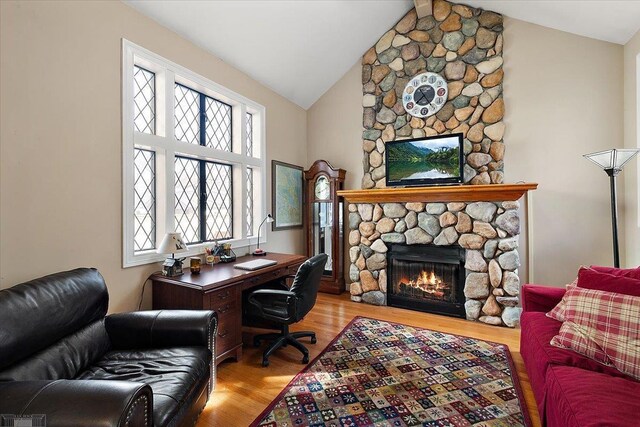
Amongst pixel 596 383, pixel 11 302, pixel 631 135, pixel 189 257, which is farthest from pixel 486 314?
pixel 11 302

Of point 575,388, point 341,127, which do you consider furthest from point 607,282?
point 341,127

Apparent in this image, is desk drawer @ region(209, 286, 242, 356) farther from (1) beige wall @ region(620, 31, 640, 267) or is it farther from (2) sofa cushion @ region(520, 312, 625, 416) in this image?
(1) beige wall @ region(620, 31, 640, 267)

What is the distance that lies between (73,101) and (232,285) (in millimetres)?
1752

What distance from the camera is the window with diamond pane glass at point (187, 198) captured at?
2867mm

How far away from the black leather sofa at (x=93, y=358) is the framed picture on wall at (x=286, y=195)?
233cm

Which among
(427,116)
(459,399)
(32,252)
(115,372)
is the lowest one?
(459,399)

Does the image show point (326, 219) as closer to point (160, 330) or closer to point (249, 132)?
point (249, 132)

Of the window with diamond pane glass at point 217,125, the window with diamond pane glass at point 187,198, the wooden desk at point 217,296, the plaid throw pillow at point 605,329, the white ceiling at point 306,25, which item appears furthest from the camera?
the window with diamond pane glass at point 217,125

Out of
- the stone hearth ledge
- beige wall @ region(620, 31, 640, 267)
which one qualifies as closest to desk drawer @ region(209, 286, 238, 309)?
the stone hearth ledge

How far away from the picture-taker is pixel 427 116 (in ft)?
12.7

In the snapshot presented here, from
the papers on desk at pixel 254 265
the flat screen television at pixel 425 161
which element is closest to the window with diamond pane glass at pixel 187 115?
the papers on desk at pixel 254 265

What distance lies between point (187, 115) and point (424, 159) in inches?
113

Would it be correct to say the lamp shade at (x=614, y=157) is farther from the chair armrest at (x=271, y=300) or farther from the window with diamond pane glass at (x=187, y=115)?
the window with diamond pane glass at (x=187, y=115)

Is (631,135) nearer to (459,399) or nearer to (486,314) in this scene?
(486,314)
